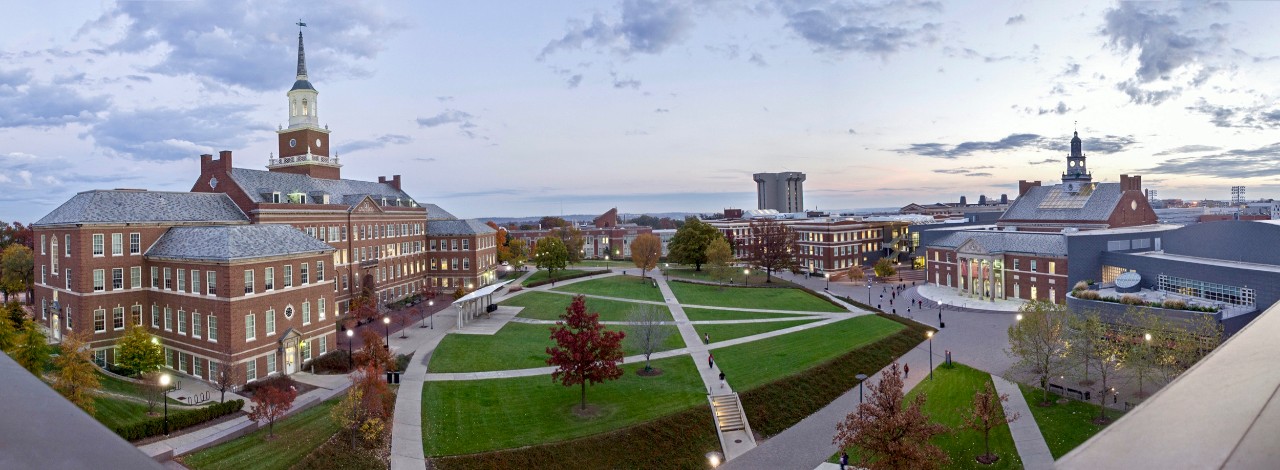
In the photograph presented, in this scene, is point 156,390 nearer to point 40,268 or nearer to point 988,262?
point 40,268

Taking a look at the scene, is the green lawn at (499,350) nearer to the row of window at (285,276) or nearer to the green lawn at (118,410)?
the row of window at (285,276)

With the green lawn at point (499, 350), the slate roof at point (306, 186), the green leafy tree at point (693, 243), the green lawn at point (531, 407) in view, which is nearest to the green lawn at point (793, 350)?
the green lawn at point (531, 407)

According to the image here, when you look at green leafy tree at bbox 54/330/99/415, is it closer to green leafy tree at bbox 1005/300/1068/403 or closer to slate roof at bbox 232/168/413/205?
slate roof at bbox 232/168/413/205

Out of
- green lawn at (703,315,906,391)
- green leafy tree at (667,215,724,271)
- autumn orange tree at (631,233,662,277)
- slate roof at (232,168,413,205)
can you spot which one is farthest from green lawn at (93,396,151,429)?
green leafy tree at (667,215,724,271)

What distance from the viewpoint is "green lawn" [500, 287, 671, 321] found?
52.2 metres

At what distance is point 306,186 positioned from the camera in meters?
57.2

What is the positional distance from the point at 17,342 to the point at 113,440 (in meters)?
36.3

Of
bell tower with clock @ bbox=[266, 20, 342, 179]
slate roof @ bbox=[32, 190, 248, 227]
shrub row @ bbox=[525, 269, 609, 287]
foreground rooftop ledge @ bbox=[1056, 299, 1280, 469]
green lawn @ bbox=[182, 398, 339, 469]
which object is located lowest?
green lawn @ bbox=[182, 398, 339, 469]

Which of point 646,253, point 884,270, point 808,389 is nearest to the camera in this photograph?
point 808,389

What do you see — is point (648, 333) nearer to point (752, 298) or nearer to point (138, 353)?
point (138, 353)

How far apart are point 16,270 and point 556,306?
4568cm

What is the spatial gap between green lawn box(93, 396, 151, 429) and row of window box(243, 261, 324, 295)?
7302mm

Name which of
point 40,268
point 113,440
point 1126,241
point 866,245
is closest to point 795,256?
point 866,245

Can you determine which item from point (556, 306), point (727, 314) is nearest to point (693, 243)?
point (727, 314)
